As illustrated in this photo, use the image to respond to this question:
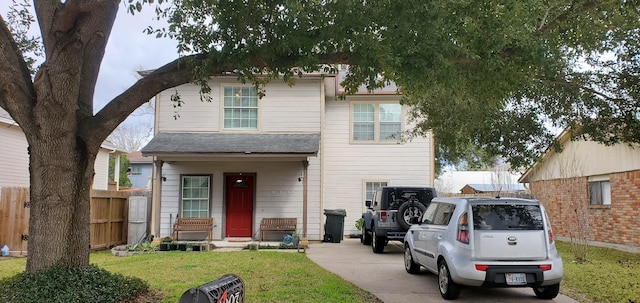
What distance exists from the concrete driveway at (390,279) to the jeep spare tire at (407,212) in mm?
949

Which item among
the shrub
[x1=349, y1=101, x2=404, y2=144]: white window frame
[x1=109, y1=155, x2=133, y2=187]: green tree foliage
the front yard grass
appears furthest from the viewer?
[x1=109, y1=155, x2=133, y2=187]: green tree foliage

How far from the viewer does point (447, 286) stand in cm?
753

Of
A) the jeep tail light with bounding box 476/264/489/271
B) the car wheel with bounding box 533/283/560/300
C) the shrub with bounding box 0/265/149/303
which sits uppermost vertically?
the jeep tail light with bounding box 476/264/489/271

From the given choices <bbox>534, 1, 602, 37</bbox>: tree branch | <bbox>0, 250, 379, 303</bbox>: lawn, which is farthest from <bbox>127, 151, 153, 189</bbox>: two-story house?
<bbox>534, 1, 602, 37</bbox>: tree branch

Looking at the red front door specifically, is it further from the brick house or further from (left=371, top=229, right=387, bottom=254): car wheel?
the brick house

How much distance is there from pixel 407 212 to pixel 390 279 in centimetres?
418

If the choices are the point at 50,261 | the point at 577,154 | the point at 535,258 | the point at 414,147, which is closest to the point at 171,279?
the point at 50,261

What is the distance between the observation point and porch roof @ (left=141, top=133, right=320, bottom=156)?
48.5 ft

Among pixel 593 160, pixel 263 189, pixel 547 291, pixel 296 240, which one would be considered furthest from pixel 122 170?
pixel 547 291

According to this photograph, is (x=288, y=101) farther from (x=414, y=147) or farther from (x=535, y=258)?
(x=535, y=258)

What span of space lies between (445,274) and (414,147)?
11.0 m

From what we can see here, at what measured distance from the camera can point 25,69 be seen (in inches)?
277

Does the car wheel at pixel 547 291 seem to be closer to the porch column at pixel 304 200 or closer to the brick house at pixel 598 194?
the brick house at pixel 598 194

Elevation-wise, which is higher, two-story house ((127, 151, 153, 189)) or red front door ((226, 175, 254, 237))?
two-story house ((127, 151, 153, 189))
